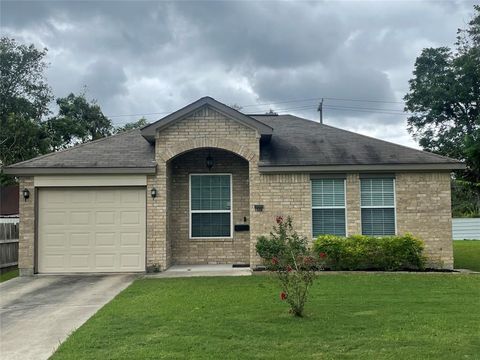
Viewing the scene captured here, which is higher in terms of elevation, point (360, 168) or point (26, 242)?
point (360, 168)

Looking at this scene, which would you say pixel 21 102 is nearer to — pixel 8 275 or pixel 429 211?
pixel 8 275

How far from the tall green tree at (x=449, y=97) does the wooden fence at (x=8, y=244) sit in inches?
1002

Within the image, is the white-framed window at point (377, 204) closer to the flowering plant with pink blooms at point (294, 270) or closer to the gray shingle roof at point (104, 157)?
the flowering plant with pink blooms at point (294, 270)

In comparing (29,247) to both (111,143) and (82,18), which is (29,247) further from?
(82,18)

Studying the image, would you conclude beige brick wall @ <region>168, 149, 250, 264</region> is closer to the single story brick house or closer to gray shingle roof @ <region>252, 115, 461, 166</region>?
the single story brick house

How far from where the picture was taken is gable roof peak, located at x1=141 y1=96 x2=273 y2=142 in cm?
1345

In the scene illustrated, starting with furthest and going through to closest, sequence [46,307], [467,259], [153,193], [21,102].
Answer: [21,102]
[467,259]
[153,193]
[46,307]

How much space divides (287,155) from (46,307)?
745 centimetres

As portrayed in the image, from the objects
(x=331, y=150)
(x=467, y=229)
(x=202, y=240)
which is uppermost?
(x=331, y=150)

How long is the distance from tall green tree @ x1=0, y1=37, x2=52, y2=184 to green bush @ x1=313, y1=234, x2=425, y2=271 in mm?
24939

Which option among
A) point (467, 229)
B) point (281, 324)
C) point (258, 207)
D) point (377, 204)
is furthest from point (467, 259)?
point (467, 229)

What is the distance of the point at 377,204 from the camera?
13461 mm

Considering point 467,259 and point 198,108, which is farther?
point 467,259

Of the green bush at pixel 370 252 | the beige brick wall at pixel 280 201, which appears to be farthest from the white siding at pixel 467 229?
the beige brick wall at pixel 280 201
